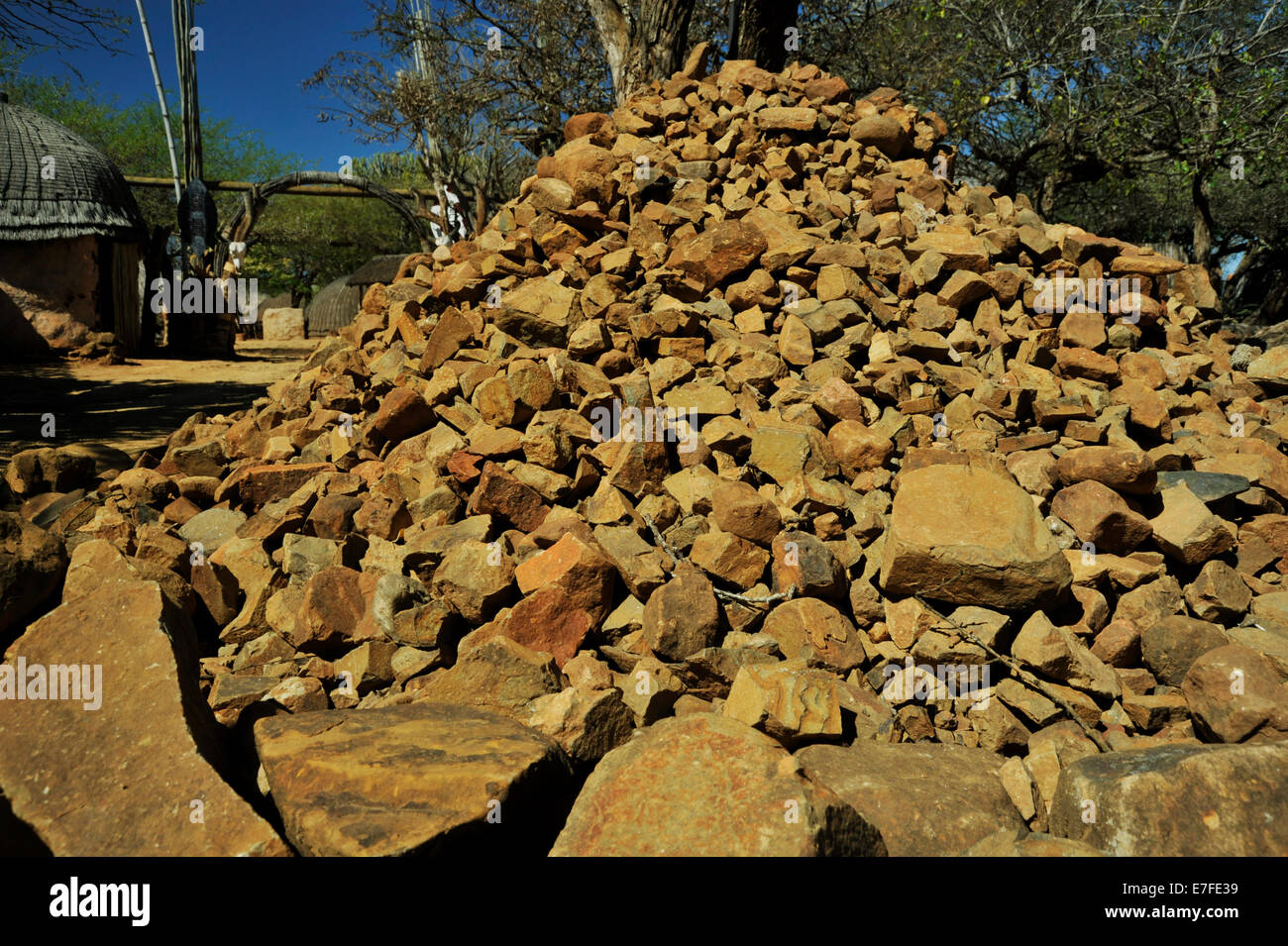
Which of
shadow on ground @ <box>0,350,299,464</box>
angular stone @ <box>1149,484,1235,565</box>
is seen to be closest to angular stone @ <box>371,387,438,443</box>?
shadow on ground @ <box>0,350,299,464</box>

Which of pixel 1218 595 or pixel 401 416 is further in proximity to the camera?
pixel 401 416

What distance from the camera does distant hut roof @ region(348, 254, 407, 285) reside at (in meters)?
19.4

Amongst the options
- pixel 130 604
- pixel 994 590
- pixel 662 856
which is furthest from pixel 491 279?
pixel 662 856

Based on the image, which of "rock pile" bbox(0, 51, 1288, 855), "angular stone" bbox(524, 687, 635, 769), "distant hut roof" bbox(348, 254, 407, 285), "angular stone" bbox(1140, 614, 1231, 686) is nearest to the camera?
"rock pile" bbox(0, 51, 1288, 855)

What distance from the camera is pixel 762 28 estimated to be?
251 inches

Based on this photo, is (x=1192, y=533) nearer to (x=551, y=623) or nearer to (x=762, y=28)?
(x=551, y=623)

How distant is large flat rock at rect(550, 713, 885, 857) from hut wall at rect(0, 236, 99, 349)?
1133cm

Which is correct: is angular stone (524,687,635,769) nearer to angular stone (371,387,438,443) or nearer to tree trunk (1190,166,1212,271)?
angular stone (371,387,438,443)

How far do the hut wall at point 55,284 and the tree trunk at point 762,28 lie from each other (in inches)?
353

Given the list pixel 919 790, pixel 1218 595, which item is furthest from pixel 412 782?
pixel 1218 595

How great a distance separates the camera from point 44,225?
984 centimetres

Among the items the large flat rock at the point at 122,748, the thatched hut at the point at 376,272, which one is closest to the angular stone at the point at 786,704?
the large flat rock at the point at 122,748

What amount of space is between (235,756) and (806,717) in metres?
1.48

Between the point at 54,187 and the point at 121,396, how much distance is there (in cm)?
493
